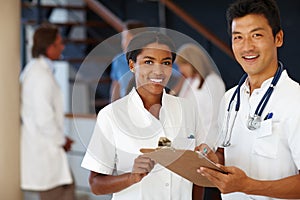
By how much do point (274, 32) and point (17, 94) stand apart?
1456 mm

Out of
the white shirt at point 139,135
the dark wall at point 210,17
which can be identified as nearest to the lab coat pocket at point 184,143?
the white shirt at point 139,135

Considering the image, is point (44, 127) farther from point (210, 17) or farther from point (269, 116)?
point (210, 17)

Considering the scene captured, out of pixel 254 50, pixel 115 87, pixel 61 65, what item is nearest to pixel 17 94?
pixel 115 87

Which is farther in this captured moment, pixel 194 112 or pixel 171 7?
pixel 171 7

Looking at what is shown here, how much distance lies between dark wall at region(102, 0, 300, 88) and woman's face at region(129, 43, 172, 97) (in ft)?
4.29

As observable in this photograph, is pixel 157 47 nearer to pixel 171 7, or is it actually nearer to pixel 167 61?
pixel 167 61

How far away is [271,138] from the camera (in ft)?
4.84

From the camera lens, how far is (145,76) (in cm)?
142

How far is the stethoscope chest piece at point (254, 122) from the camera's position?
1.51 m

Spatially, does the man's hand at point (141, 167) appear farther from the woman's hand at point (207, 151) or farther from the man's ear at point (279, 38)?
the man's ear at point (279, 38)

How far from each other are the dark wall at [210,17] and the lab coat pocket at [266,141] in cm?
120

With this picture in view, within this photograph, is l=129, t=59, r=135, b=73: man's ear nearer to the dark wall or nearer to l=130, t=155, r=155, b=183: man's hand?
l=130, t=155, r=155, b=183: man's hand

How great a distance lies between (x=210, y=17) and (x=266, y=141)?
3.73 m

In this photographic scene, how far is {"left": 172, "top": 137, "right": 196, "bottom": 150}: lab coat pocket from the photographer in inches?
55.5
